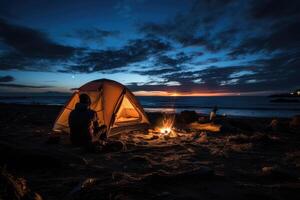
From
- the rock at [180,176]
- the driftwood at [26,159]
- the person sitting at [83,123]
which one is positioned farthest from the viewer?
the person sitting at [83,123]

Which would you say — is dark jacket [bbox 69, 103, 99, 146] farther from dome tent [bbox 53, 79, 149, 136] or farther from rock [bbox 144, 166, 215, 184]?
rock [bbox 144, 166, 215, 184]

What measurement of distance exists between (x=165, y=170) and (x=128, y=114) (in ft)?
21.5

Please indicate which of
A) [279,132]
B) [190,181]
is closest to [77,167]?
[190,181]

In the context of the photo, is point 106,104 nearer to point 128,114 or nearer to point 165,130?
point 128,114

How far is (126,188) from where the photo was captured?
340cm

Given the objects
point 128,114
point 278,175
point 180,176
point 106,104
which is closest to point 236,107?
point 128,114

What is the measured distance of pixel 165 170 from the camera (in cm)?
490

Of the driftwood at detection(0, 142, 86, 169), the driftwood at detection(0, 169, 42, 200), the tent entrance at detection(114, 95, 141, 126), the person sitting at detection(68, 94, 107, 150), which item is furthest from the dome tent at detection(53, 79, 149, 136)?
the driftwood at detection(0, 169, 42, 200)

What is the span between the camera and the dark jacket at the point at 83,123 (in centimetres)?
675

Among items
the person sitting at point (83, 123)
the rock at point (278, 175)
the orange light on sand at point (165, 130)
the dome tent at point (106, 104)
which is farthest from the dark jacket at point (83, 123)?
the rock at point (278, 175)

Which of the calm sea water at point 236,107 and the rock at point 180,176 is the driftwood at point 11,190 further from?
the calm sea water at point 236,107

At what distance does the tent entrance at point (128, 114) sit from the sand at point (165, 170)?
2.36 meters

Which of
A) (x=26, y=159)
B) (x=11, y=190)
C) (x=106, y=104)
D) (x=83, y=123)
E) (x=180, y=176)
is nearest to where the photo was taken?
(x=11, y=190)

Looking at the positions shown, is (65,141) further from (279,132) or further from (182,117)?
(279,132)
